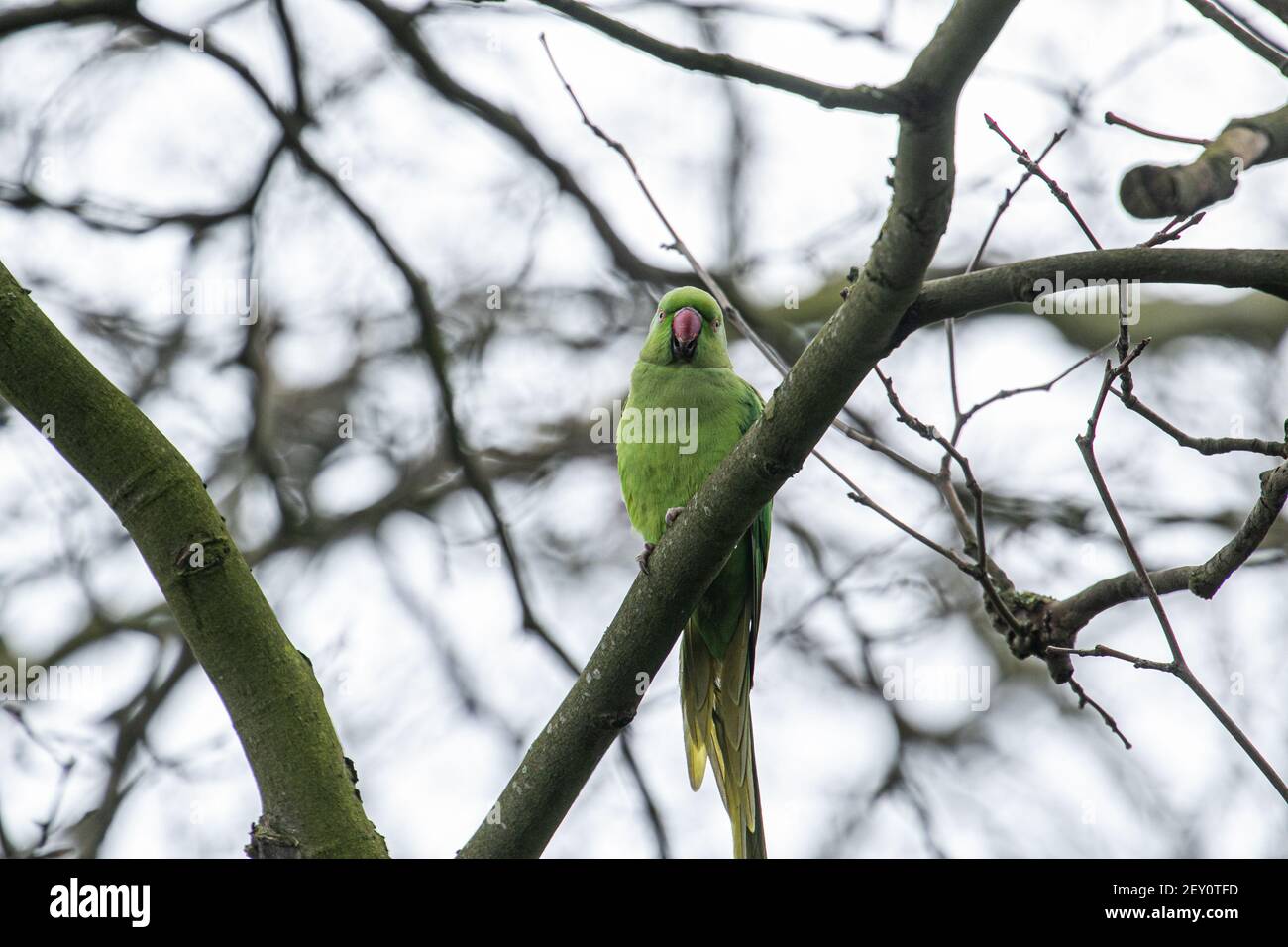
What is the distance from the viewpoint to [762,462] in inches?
108

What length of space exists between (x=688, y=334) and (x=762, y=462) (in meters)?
2.44

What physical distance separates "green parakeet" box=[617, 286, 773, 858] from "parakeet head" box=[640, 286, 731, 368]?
1 cm

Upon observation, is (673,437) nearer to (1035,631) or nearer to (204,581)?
(1035,631)

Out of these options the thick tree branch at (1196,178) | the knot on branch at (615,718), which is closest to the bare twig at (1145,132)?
the thick tree branch at (1196,178)

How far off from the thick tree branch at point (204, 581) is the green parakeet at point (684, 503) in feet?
6.28

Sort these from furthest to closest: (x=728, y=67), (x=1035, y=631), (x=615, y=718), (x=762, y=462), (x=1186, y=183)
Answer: (x=1035, y=631) → (x=615, y=718) → (x=762, y=462) → (x=1186, y=183) → (x=728, y=67)

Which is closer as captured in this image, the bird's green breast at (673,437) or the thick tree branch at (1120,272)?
the thick tree branch at (1120,272)

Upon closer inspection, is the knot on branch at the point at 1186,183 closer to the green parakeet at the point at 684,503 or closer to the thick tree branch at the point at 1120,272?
the thick tree branch at the point at 1120,272

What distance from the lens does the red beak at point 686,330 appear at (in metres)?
5.12

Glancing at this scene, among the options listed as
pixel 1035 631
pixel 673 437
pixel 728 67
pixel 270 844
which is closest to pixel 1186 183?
pixel 728 67

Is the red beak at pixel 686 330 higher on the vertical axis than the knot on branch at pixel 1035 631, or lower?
higher
